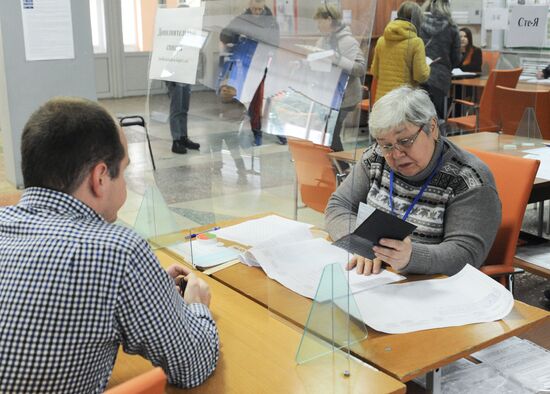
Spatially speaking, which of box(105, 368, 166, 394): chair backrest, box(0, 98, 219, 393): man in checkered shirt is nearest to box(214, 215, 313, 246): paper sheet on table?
box(0, 98, 219, 393): man in checkered shirt

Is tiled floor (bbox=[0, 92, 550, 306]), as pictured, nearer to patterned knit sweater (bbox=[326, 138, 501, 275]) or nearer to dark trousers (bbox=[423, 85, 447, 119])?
patterned knit sweater (bbox=[326, 138, 501, 275])

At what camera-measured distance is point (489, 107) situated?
604 centimetres

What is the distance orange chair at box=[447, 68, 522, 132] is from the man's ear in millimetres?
4973

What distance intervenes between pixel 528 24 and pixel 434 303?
14.0ft

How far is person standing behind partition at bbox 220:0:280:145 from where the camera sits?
204 centimetres

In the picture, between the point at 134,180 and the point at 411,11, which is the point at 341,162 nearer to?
the point at 134,180

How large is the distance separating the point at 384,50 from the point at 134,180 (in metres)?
2.49

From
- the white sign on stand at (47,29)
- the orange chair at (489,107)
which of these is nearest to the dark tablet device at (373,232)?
the white sign on stand at (47,29)

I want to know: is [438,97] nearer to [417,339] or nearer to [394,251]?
[394,251]

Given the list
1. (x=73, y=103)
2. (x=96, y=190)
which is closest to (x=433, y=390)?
(x=96, y=190)

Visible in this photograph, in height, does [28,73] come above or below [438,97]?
above

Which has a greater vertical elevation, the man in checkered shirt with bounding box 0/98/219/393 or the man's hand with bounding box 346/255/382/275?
the man in checkered shirt with bounding box 0/98/219/393

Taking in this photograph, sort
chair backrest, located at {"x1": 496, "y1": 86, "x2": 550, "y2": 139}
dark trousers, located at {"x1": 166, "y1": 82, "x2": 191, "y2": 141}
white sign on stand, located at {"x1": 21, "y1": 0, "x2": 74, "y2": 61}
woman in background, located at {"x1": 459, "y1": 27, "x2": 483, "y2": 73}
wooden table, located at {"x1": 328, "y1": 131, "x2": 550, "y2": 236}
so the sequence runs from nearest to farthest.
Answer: dark trousers, located at {"x1": 166, "y1": 82, "x2": 191, "y2": 141} → wooden table, located at {"x1": 328, "y1": 131, "x2": 550, "y2": 236} → white sign on stand, located at {"x1": 21, "y1": 0, "x2": 74, "y2": 61} → chair backrest, located at {"x1": 496, "y1": 86, "x2": 550, "y2": 139} → woman in background, located at {"x1": 459, "y1": 27, "x2": 483, "y2": 73}

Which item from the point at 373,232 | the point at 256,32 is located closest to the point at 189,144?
the point at 256,32
